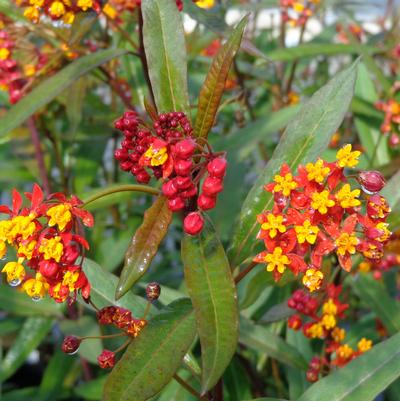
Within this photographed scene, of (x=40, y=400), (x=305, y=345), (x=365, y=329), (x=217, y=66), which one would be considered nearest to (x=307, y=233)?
(x=217, y=66)

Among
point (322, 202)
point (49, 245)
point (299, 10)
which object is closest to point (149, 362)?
point (49, 245)

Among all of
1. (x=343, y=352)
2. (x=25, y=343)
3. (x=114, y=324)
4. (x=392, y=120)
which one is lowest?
(x=25, y=343)

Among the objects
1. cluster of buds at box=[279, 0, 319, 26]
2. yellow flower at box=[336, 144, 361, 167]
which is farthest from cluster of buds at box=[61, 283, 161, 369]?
cluster of buds at box=[279, 0, 319, 26]

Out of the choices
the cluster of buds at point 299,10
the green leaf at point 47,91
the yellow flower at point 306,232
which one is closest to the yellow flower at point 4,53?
the green leaf at point 47,91

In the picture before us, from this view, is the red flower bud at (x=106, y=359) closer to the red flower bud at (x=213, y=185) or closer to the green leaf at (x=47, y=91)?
the red flower bud at (x=213, y=185)

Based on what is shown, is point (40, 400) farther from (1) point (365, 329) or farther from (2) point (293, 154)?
(2) point (293, 154)

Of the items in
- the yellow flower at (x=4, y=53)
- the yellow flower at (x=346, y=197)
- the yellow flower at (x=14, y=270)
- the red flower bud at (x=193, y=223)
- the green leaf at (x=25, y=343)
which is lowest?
the green leaf at (x=25, y=343)

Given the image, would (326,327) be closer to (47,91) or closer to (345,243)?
(345,243)
